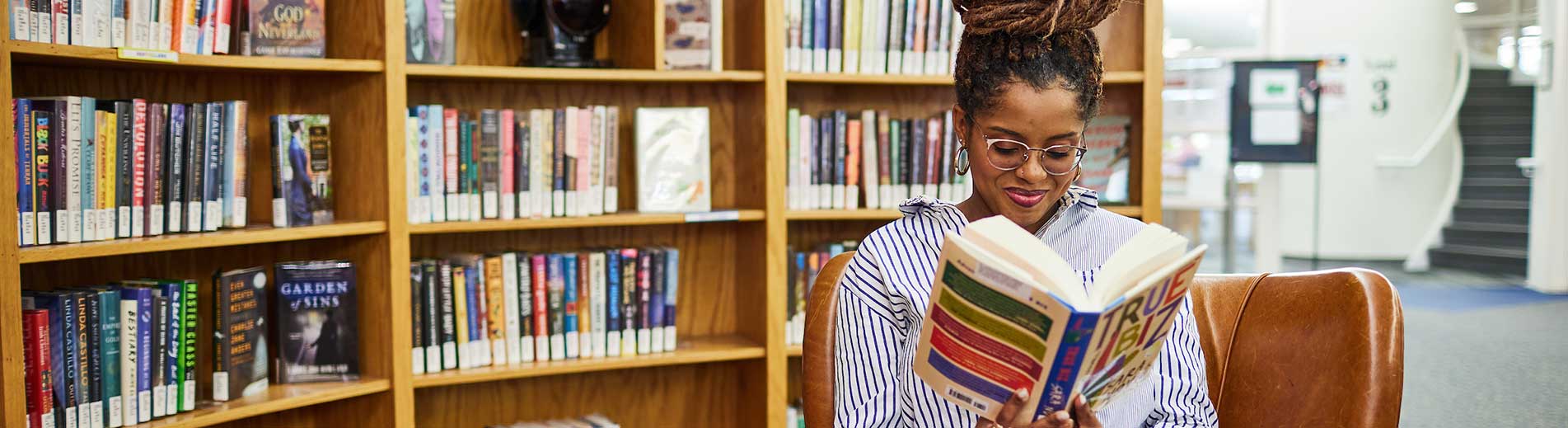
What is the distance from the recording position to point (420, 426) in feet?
8.84

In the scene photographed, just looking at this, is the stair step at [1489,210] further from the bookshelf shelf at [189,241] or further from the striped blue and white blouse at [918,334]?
the bookshelf shelf at [189,241]

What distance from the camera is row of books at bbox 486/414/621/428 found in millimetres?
2680

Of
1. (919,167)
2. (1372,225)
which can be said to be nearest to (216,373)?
(919,167)

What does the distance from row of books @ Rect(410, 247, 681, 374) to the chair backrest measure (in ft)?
3.09

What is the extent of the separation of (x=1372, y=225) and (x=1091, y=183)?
5331 mm

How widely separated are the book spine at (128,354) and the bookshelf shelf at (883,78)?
1.41 metres

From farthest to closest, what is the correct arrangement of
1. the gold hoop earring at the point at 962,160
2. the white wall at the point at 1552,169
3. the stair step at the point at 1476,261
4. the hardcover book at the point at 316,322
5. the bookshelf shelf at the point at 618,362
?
the stair step at the point at 1476,261
the white wall at the point at 1552,169
the bookshelf shelf at the point at 618,362
the hardcover book at the point at 316,322
the gold hoop earring at the point at 962,160

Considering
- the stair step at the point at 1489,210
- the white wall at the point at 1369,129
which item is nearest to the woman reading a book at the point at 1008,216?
the white wall at the point at 1369,129

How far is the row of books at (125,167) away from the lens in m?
1.93

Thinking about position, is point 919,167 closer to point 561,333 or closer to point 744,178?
point 744,178

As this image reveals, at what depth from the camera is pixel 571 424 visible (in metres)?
2.70

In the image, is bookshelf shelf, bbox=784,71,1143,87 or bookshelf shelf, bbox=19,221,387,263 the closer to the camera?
bookshelf shelf, bbox=19,221,387,263

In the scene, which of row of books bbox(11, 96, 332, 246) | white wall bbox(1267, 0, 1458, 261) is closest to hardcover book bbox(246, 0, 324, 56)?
row of books bbox(11, 96, 332, 246)

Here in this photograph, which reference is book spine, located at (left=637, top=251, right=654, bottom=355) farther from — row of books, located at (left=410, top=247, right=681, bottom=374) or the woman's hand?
the woman's hand
